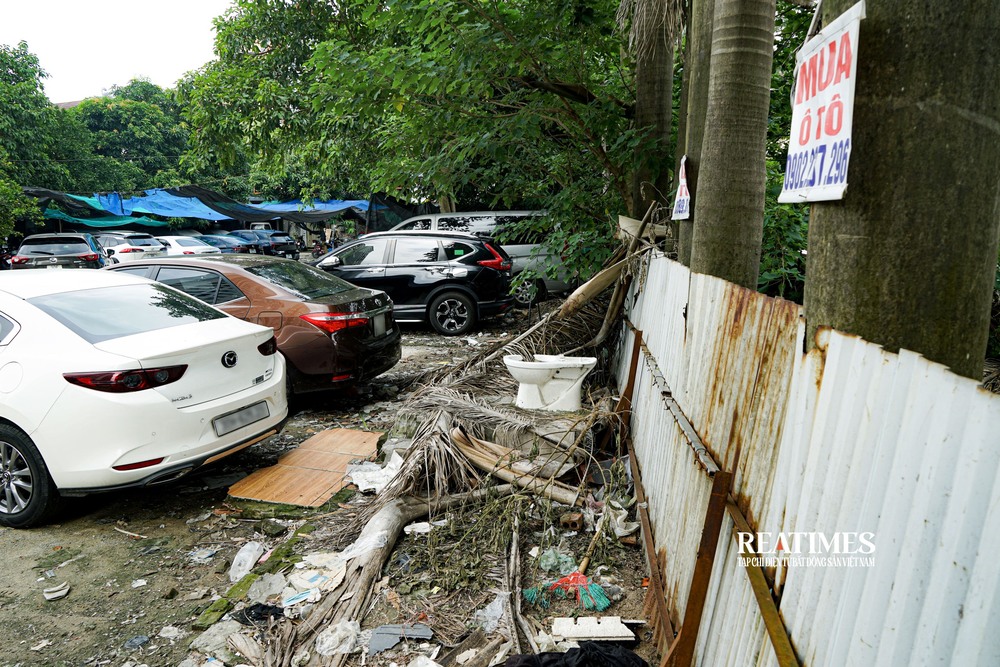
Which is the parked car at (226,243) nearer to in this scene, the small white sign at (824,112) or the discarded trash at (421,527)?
the discarded trash at (421,527)

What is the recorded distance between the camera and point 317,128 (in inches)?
554

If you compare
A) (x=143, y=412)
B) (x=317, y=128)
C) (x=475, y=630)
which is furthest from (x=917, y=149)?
(x=317, y=128)

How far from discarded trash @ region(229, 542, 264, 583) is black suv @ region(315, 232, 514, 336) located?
7112mm

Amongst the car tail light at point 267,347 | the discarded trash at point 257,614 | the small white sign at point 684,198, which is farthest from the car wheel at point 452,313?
the discarded trash at point 257,614

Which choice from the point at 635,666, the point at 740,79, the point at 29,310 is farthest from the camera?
the point at 29,310

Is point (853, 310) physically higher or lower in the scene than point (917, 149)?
lower

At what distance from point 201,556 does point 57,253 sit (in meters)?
18.0

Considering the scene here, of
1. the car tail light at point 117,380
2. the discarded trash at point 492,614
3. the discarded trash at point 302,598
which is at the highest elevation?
the car tail light at point 117,380

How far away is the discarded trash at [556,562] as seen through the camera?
360cm

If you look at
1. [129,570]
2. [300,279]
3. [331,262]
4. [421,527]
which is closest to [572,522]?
[421,527]

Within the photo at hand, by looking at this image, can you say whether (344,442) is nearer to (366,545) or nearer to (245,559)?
(245,559)

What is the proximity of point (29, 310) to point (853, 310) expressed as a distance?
4924 millimetres

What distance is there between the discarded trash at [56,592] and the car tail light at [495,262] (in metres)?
8.02

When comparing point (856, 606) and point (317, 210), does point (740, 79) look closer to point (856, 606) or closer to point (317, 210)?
point (856, 606)
